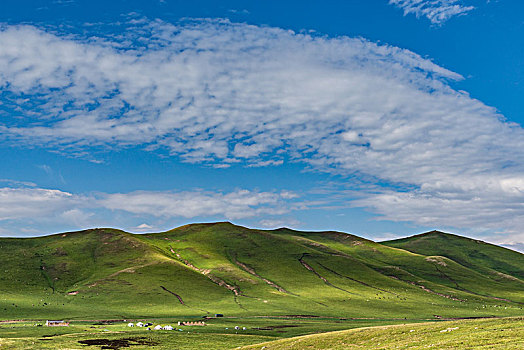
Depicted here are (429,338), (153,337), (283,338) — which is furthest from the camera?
(283,338)

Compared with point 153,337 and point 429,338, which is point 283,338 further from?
point 429,338

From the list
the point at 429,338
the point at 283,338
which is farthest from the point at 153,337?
the point at 429,338

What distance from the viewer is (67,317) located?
5148 inches

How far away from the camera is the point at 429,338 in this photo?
149 feet

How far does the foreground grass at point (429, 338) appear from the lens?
36625 millimetres

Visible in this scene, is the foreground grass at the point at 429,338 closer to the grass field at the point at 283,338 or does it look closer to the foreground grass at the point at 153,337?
the grass field at the point at 283,338

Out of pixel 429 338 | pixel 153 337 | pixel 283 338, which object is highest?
pixel 429 338

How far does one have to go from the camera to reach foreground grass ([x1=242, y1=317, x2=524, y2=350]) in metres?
36.6

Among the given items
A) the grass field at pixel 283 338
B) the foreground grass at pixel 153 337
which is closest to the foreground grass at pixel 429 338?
the grass field at pixel 283 338

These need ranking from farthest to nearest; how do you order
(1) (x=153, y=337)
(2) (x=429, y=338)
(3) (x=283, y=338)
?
(3) (x=283, y=338) → (1) (x=153, y=337) → (2) (x=429, y=338)

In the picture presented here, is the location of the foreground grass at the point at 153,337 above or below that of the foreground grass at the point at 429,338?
below

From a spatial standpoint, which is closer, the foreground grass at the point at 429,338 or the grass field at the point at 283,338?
the foreground grass at the point at 429,338

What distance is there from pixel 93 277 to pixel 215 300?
65782 millimetres

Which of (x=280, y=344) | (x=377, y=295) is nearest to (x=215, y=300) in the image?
(x=377, y=295)
